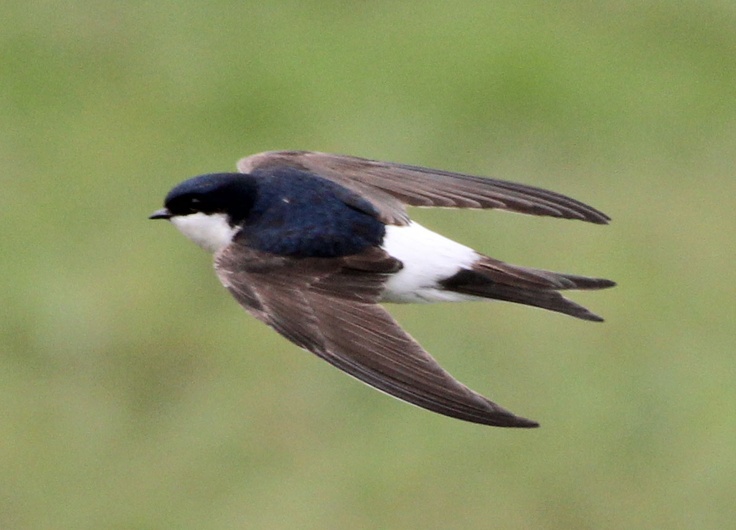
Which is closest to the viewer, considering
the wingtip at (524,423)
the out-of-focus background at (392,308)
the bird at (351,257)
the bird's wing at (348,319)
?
the wingtip at (524,423)

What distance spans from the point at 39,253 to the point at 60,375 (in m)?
0.63

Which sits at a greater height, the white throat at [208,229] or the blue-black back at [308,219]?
the blue-black back at [308,219]

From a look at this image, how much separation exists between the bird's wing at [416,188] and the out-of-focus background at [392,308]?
5.51 feet

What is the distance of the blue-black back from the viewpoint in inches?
146

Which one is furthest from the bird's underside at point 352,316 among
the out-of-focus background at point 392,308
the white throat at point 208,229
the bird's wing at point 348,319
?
A: the out-of-focus background at point 392,308

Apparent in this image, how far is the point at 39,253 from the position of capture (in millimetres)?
6773

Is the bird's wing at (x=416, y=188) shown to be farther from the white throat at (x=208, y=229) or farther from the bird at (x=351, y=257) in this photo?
the white throat at (x=208, y=229)

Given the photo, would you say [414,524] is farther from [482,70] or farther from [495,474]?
[482,70]

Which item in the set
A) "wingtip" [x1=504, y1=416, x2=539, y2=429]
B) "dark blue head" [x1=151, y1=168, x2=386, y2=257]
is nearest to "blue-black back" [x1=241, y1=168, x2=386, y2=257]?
"dark blue head" [x1=151, y1=168, x2=386, y2=257]

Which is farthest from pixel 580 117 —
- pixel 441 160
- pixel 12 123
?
pixel 12 123

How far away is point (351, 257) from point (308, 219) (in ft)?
0.42

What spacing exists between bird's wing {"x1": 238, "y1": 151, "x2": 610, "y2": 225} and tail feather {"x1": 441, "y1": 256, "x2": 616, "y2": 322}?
0.14 m

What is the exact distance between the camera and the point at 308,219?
376cm

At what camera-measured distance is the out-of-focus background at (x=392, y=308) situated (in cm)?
587
